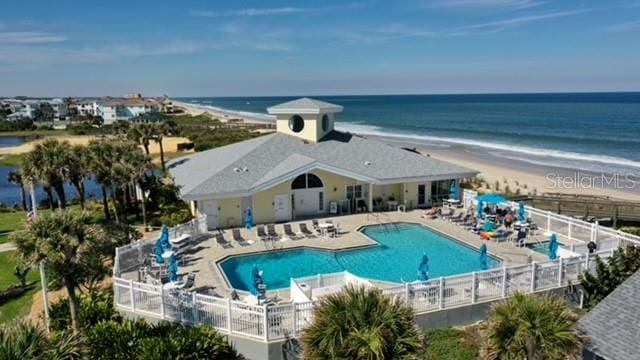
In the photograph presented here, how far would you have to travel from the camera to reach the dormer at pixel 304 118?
31016 mm

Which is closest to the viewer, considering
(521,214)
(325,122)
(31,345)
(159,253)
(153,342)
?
(31,345)

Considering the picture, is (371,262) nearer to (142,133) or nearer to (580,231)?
(580,231)

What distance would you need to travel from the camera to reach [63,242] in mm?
12766

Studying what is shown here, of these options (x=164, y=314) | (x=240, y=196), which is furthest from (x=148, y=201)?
(x=164, y=314)

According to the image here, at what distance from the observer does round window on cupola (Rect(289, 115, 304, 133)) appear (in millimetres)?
31673

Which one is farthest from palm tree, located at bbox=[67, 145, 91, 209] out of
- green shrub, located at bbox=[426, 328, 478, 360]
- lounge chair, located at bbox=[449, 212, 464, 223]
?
green shrub, located at bbox=[426, 328, 478, 360]

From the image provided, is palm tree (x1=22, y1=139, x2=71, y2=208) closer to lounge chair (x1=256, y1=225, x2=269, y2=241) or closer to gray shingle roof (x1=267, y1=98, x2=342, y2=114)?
lounge chair (x1=256, y1=225, x2=269, y2=241)

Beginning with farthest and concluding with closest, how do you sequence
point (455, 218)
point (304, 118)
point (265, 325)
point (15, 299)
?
point (304, 118), point (455, 218), point (15, 299), point (265, 325)

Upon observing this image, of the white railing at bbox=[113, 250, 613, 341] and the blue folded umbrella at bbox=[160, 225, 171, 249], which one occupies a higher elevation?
the blue folded umbrella at bbox=[160, 225, 171, 249]

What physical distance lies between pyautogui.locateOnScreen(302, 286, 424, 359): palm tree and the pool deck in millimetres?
6466

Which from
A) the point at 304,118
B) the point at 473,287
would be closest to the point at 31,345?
the point at 473,287

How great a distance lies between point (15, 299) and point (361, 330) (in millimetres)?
16420

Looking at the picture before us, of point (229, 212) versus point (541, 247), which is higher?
point (229, 212)

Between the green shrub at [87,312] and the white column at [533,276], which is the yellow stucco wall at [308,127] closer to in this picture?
the white column at [533,276]
